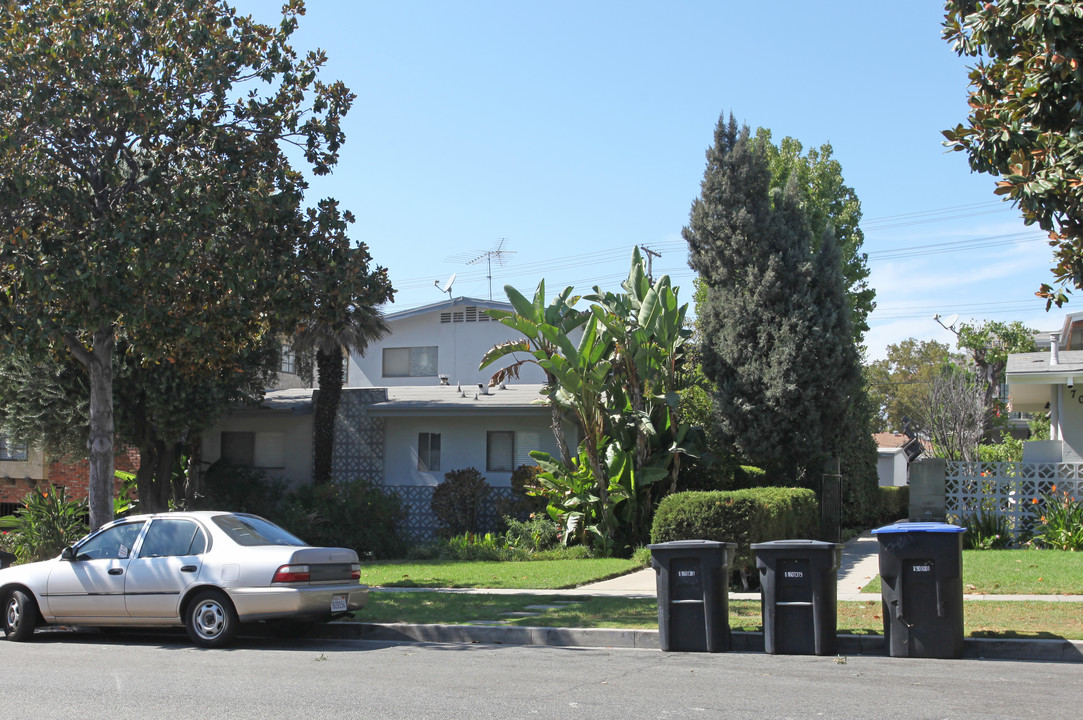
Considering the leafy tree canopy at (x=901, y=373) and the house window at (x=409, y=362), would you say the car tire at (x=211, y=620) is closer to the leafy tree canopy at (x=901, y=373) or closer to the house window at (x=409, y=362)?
the house window at (x=409, y=362)

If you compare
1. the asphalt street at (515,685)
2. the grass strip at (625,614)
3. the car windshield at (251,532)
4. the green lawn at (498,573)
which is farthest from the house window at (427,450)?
the asphalt street at (515,685)

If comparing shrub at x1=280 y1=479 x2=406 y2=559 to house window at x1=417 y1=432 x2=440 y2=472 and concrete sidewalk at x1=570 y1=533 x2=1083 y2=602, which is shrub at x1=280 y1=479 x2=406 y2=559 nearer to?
house window at x1=417 y1=432 x2=440 y2=472

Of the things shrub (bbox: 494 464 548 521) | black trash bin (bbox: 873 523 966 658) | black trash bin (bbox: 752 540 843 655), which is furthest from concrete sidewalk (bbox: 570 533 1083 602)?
shrub (bbox: 494 464 548 521)

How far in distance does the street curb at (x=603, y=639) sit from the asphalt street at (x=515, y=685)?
11.7 inches

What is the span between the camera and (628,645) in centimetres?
1055

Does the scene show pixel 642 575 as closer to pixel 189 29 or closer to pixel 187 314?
pixel 187 314

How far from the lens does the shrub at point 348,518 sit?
69.3ft

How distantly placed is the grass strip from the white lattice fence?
7.21 m

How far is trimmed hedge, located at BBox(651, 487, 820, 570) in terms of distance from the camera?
15.3 m

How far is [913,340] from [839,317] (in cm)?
4673

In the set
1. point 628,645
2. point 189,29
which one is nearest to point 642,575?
point 628,645

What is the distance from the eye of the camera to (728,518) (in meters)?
15.4

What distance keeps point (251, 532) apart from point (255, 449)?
1514 cm

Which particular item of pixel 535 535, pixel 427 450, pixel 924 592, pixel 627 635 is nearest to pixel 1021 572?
pixel 924 592
